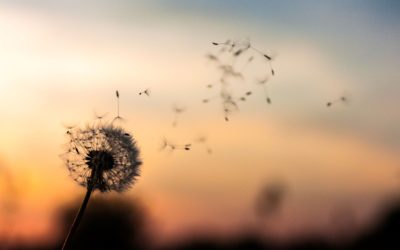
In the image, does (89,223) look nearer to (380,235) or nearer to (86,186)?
(380,235)

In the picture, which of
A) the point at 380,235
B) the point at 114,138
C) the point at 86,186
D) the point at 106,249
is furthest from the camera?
→ the point at 106,249

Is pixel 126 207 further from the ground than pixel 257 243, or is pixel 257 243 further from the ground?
pixel 126 207

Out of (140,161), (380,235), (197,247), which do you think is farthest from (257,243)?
(197,247)

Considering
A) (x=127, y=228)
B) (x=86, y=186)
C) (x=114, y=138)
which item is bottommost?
(x=86, y=186)

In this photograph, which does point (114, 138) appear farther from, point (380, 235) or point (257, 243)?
point (380, 235)

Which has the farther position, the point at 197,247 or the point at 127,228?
the point at 127,228

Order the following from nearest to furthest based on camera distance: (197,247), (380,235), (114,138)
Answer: (114,138) < (380,235) < (197,247)

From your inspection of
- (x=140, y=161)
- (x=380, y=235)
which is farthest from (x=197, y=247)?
(x=140, y=161)

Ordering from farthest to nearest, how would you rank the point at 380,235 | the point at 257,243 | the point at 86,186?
1. the point at 380,235
2. the point at 257,243
3. the point at 86,186

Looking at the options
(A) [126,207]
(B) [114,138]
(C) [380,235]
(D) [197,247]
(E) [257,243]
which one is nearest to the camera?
(B) [114,138]
